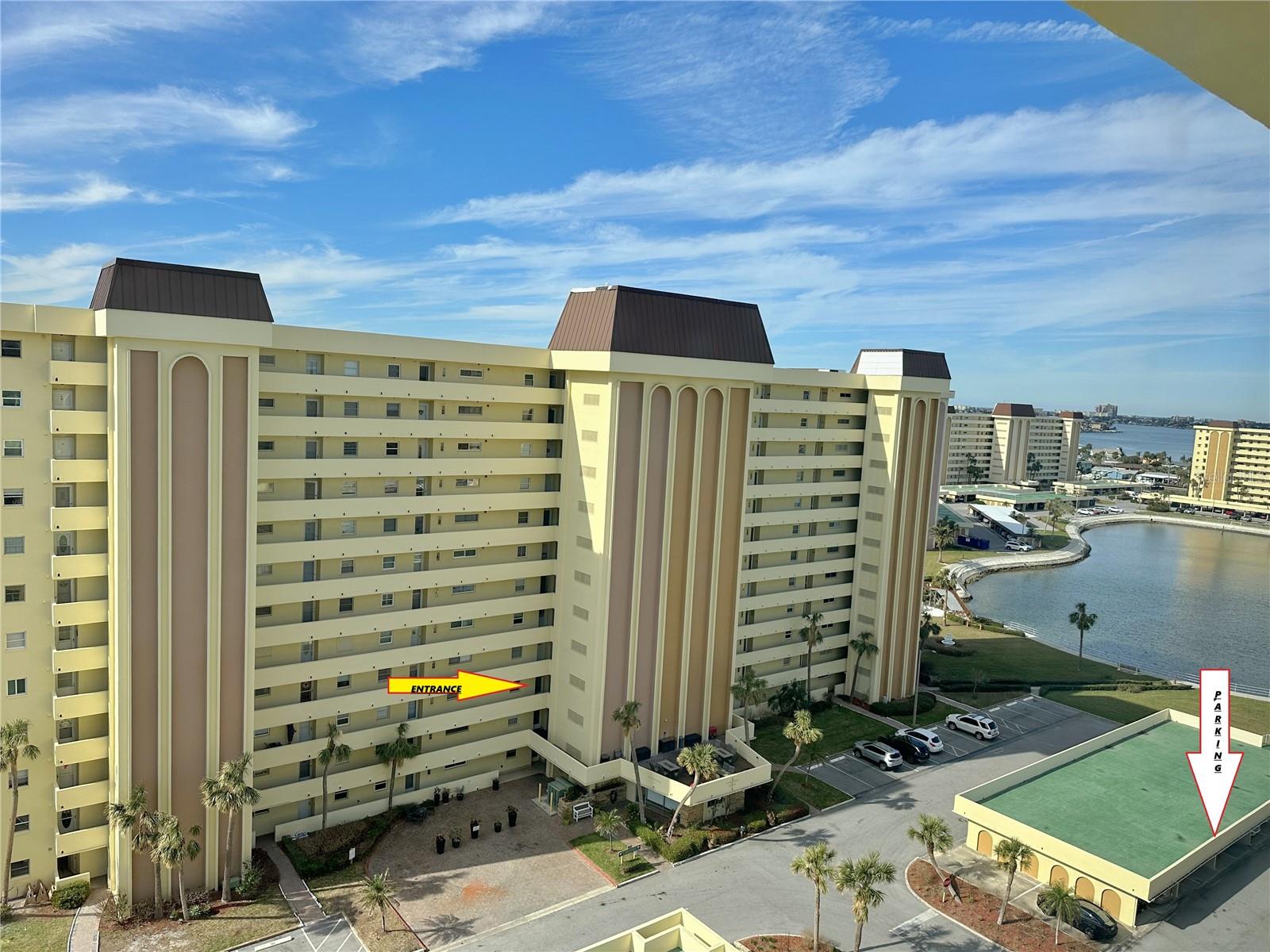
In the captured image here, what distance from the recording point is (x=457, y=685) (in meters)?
40.0

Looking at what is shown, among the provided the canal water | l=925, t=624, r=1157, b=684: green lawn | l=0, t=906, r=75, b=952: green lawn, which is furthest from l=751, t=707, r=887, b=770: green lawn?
l=0, t=906, r=75, b=952: green lawn

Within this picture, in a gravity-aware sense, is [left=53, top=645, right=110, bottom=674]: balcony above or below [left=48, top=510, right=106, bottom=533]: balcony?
below

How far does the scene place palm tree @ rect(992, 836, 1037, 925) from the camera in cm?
3141

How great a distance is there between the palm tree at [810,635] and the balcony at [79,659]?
35387 millimetres

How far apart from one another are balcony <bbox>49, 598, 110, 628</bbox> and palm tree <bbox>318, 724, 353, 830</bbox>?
32.9ft

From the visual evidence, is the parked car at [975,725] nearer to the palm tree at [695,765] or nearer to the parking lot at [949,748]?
the parking lot at [949,748]

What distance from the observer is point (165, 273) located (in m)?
30.2

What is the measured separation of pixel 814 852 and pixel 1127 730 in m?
24.7

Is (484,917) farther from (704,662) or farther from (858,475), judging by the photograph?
(858,475)

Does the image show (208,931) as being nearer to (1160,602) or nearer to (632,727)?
(632,727)

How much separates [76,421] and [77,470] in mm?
1773

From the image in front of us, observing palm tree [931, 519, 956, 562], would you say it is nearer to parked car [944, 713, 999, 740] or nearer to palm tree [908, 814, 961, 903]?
parked car [944, 713, 999, 740]

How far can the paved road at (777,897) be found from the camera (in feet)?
101

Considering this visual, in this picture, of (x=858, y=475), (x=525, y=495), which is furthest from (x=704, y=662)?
(x=858, y=475)
